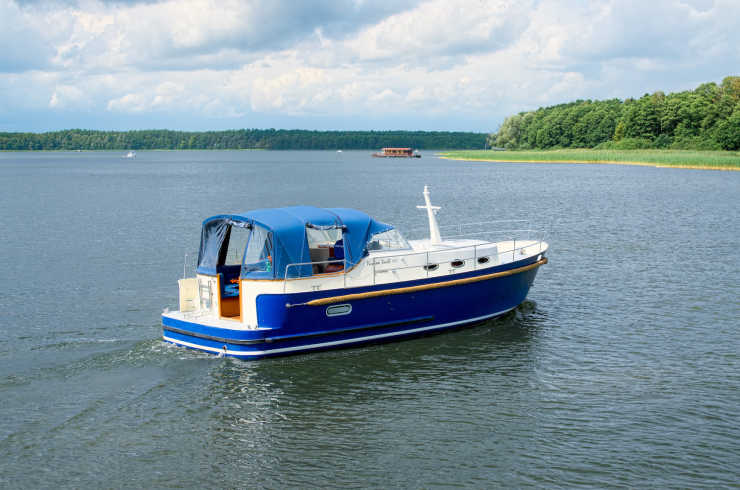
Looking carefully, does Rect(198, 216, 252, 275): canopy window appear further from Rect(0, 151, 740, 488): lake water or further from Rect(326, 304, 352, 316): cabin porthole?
Rect(326, 304, 352, 316): cabin porthole

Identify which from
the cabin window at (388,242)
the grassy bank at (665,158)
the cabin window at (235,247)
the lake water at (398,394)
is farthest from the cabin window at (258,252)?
the grassy bank at (665,158)

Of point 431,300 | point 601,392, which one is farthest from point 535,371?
point 431,300

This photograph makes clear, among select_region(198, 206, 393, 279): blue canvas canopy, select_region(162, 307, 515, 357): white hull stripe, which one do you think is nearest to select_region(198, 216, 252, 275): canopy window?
select_region(198, 206, 393, 279): blue canvas canopy

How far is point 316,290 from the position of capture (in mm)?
16062

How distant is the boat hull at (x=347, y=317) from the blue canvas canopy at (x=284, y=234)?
2.83ft

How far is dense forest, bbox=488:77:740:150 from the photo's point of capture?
10719 centimetres

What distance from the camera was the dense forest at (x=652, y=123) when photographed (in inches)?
4220

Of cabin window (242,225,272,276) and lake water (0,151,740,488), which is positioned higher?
cabin window (242,225,272,276)

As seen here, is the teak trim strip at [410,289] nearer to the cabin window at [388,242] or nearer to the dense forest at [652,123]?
the cabin window at [388,242]

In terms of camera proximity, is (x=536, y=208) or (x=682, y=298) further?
(x=536, y=208)

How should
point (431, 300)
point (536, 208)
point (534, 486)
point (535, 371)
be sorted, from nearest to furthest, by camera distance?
1. point (534, 486)
2. point (535, 371)
3. point (431, 300)
4. point (536, 208)

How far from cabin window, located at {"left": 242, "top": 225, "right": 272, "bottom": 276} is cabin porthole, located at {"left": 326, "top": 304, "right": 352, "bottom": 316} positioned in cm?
175

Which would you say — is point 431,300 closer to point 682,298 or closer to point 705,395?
point 705,395

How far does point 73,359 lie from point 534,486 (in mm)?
11099
